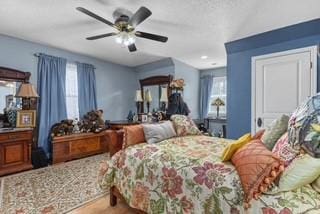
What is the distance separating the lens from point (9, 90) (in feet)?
12.3

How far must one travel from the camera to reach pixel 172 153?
73.9 inches

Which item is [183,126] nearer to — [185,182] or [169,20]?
[185,182]

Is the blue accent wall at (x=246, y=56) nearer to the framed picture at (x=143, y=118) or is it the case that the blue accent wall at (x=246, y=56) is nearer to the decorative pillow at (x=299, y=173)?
the framed picture at (x=143, y=118)

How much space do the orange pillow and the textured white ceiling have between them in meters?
1.68

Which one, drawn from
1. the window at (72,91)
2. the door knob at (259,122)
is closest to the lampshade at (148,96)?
the window at (72,91)

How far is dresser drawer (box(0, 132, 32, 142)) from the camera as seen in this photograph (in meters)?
3.26

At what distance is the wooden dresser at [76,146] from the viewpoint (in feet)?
13.2

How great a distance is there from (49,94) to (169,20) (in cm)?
286

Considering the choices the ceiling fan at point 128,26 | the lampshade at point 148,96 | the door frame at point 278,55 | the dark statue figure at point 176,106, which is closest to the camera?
the ceiling fan at point 128,26

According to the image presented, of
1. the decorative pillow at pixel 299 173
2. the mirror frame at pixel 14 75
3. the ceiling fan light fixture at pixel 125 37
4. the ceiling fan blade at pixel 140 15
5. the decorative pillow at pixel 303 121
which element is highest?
the ceiling fan blade at pixel 140 15

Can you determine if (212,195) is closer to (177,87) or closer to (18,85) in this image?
(177,87)

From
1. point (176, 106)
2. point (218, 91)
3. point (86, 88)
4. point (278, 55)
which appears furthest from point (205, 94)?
point (86, 88)

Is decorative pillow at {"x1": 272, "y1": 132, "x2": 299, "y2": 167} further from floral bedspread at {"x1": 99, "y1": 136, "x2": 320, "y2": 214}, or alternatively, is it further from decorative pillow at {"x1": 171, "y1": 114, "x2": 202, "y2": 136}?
decorative pillow at {"x1": 171, "y1": 114, "x2": 202, "y2": 136}

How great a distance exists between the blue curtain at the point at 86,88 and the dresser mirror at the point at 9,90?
1161 millimetres
